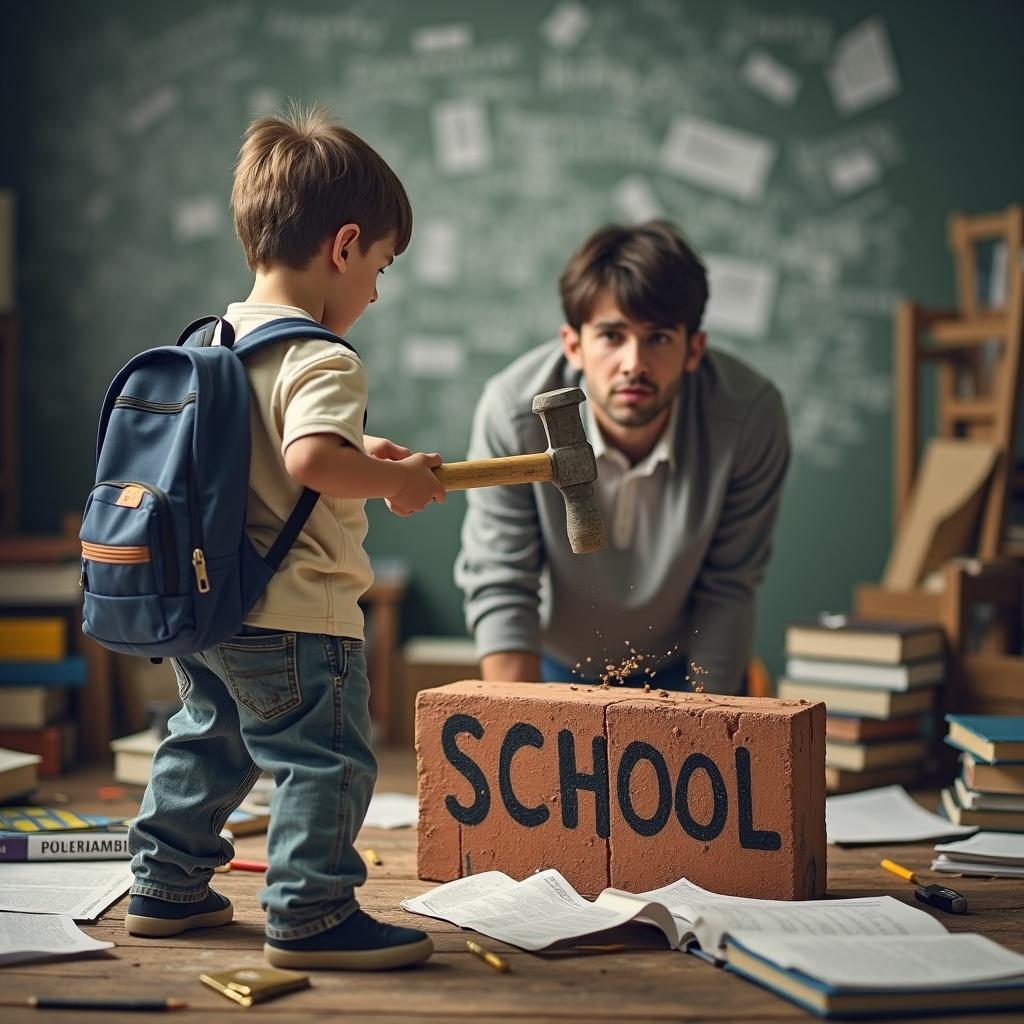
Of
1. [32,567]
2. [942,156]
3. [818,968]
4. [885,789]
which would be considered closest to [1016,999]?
[818,968]

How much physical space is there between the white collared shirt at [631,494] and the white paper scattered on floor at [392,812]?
2.12ft

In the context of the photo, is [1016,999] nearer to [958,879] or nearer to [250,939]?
[958,879]

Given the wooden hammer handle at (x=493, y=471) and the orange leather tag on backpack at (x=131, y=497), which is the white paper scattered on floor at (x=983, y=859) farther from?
the orange leather tag on backpack at (x=131, y=497)

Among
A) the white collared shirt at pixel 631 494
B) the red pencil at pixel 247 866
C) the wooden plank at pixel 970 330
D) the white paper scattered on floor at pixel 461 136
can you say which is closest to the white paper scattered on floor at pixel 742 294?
the wooden plank at pixel 970 330

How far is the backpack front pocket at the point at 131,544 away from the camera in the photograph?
154cm

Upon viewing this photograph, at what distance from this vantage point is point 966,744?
235cm

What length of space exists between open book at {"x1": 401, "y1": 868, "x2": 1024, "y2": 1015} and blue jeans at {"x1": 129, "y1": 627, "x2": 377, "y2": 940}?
0.28 m

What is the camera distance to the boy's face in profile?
5.56 ft

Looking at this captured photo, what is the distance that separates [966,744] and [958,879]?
32 cm

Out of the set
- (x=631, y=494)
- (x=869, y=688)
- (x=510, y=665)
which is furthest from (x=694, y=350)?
(x=869, y=688)

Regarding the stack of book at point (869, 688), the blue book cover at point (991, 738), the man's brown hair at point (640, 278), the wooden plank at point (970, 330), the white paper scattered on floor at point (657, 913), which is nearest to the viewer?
the white paper scattered on floor at point (657, 913)

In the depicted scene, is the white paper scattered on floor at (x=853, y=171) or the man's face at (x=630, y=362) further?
the white paper scattered on floor at (x=853, y=171)

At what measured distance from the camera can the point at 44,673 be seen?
10.6 ft

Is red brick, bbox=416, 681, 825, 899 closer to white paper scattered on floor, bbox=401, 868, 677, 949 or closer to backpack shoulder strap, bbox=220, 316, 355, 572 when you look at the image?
white paper scattered on floor, bbox=401, 868, 677, 949
